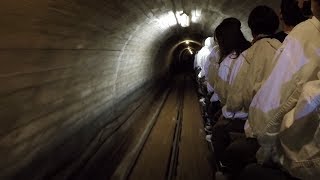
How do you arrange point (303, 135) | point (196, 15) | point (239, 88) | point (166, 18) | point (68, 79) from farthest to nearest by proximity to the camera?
point (196, 15), point (166, 18), point (68, 79), point (239, 88), point (303, 135)

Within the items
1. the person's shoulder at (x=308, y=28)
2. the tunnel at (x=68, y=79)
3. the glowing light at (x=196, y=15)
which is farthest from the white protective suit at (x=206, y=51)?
the person's shoulder at (x=308, y=28)

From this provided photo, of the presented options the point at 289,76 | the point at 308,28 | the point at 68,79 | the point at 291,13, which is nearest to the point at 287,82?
the point at 289,76

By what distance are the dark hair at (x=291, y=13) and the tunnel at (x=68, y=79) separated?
2.36 m

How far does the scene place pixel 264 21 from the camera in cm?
361

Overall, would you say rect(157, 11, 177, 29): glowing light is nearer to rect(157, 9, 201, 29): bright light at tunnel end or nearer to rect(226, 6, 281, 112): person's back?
rect(157, 9, 201, 29): bright light at tunnel end

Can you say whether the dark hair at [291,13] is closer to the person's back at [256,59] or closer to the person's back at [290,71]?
the person's back at [256,59]

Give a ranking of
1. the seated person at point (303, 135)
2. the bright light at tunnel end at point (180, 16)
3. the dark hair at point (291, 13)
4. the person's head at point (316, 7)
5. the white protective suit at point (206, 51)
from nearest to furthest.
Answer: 1. the seated person at point (303, 135)
2. the person's head at point (316, 7)
3. the dark hair at point (291, 13)
4. the white protective suit at point (206, 51)
5. the bright light at tunnel end at point (180, 16)

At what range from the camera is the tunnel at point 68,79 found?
13.4ft

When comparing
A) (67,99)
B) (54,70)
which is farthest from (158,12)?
(54,70)

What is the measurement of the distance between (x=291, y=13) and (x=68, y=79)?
3856 mm

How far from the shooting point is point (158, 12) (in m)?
9.86

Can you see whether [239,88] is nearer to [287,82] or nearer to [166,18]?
[287,82]

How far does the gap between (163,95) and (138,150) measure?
10.1 metres

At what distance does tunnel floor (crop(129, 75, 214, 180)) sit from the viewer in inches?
261
